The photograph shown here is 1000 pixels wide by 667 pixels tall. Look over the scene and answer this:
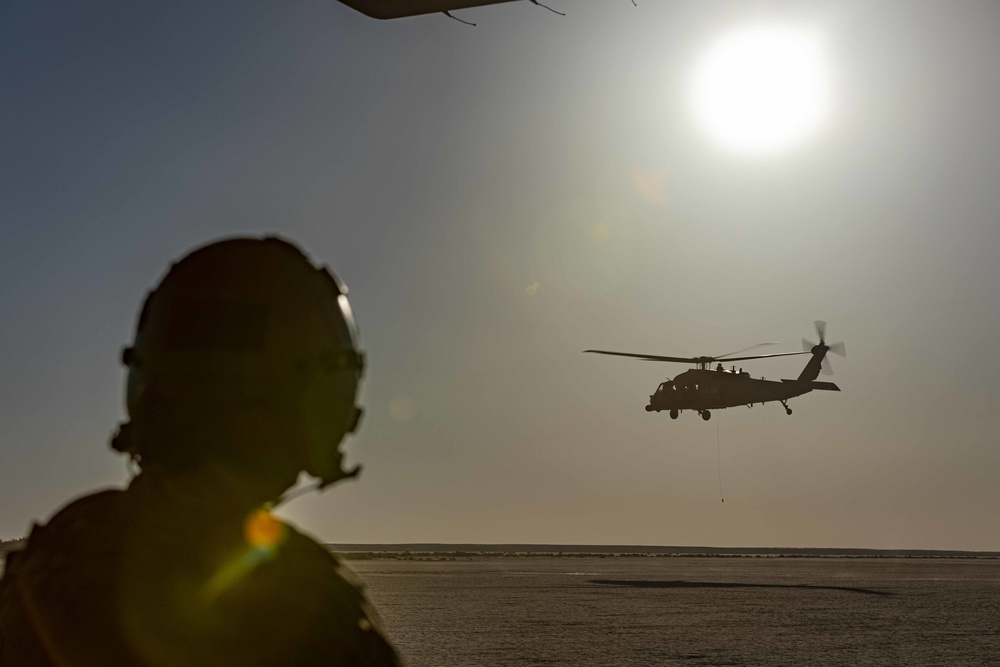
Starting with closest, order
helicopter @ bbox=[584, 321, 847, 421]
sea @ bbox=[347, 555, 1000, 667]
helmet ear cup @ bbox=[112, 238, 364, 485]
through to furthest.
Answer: helmet ear cup @ bbox=[112, 238, 364, 485] < sea @ bbox=[347, 555, 1000, 667] < helicopter @ bbox=[584, 321, 847, 421]

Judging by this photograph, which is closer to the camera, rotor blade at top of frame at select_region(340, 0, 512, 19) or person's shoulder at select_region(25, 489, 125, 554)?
person's shoulder at select_region(25, 489, 125, 554)

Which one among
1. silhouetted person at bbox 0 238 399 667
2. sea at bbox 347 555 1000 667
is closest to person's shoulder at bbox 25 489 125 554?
silhouetted person at bbox 0 238 399 667

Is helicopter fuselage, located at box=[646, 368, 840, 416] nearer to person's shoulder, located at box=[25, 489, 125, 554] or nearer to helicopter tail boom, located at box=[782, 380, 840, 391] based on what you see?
helicopter tail boom, located at box=[782, 380, 840, 391]

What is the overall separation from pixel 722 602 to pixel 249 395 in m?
42.3

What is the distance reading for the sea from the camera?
2423 cm

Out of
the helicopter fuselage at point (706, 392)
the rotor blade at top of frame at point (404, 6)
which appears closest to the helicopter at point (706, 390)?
the helicopter fuselage at point (706, 392)

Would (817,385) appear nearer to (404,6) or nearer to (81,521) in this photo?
(404,6)

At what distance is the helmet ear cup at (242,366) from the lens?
2.60 metres

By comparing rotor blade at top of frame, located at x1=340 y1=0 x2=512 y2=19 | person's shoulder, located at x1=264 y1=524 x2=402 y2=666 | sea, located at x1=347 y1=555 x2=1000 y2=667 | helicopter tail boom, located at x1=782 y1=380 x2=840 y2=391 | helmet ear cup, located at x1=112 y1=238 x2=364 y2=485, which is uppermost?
rotor blade at top of frame, located at x1=340 y1=0 x2=512 y2=19

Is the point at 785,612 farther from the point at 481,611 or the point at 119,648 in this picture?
the point at 119,648

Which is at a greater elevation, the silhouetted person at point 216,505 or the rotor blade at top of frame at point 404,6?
the rotor blade at top of frame at point 404,6

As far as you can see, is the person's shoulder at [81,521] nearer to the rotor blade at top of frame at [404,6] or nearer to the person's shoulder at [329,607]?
the person's shoulder at [329,607]

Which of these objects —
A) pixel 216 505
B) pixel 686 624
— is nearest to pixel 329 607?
pixel 216 505

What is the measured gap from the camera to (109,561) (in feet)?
7.06
